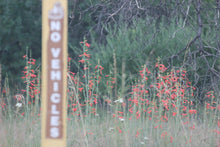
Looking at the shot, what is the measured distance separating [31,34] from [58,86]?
8.59 m

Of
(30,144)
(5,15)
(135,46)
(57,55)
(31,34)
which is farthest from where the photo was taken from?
(31,34)

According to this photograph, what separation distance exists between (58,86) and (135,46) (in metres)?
5.77

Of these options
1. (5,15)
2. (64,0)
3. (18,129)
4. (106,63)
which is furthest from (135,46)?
(64,0)

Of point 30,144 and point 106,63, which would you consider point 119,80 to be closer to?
point 106,63

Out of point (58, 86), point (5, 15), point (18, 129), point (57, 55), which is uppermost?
point (5, 15)

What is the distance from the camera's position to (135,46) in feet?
24.0

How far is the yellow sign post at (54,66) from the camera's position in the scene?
164cm

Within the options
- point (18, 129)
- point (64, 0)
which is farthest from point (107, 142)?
point (64, 0)

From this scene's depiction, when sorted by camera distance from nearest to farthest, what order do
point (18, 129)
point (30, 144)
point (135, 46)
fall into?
point (30, 144) → point (18, 129) → point (135, 46)

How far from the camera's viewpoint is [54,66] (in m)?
1.64

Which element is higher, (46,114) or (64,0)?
(64,0)

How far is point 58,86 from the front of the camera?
Answer: 1.65m

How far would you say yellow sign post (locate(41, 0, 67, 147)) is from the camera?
5.38ft

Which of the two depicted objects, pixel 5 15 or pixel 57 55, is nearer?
pixel 57 55
